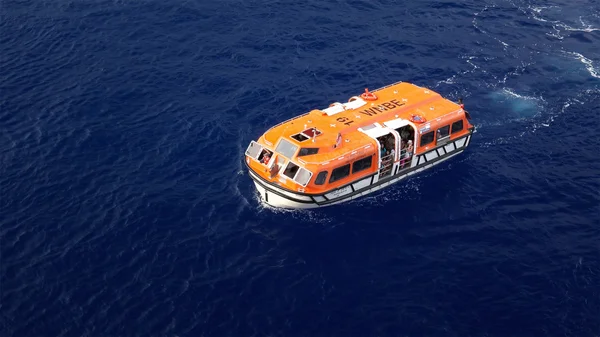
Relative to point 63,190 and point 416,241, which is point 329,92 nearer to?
point 416,241

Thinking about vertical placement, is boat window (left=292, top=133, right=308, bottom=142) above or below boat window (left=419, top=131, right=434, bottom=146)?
above

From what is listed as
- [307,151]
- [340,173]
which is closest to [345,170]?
[340,173]

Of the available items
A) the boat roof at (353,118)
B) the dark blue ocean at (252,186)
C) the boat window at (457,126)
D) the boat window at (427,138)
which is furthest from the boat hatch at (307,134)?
the boat window at (457,126)

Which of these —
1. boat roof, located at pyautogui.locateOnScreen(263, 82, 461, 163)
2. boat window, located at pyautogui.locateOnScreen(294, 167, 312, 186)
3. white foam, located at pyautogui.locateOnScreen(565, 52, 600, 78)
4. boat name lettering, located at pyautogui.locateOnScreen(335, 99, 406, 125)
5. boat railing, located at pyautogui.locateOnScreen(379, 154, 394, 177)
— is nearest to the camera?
boat window, located at pyautogui.locateOnScreen(294, 167, 312, 186)

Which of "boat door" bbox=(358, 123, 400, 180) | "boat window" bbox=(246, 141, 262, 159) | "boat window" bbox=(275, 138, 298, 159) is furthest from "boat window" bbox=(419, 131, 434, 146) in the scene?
"boat window" bbox=(246, 141, 262, 159)

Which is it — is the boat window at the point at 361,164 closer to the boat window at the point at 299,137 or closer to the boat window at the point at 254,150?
the boat window at the point at 299,137

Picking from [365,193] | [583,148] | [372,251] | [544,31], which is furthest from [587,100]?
[372,251]

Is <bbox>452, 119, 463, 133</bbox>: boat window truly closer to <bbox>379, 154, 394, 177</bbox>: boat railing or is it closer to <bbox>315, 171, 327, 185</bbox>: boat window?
<bbox>379, 154, 394, 177</bbox>: boat railing
